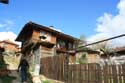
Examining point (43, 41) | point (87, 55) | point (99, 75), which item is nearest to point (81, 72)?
point (99, 75)

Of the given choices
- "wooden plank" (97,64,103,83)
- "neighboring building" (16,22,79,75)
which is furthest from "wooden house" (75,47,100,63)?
"wooden plank" (97,64,103,83)

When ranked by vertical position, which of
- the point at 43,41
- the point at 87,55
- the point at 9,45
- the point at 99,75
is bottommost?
the point at 99,75

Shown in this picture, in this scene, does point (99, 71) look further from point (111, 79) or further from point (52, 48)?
point (52, 48)

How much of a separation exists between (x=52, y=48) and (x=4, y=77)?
37.0ft

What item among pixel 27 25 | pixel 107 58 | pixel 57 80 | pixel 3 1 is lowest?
pixel 57 80

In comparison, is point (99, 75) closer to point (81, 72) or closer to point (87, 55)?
point (81, 72)

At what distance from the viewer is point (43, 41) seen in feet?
91.4

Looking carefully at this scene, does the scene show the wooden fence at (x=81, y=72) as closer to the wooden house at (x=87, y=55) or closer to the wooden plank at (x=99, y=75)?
the wooden plank at (x=99, y=75)

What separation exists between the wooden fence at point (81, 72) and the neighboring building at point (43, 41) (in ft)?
14.5

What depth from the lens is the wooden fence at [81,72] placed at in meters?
13.4

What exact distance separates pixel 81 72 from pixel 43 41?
12062 millimetres

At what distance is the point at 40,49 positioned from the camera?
2755 centimetres

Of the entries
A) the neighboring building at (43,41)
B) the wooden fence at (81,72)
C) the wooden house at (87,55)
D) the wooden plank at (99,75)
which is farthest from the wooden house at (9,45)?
the wooden plank at (99,75)

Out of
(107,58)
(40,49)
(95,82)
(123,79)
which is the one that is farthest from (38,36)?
(123,79)
